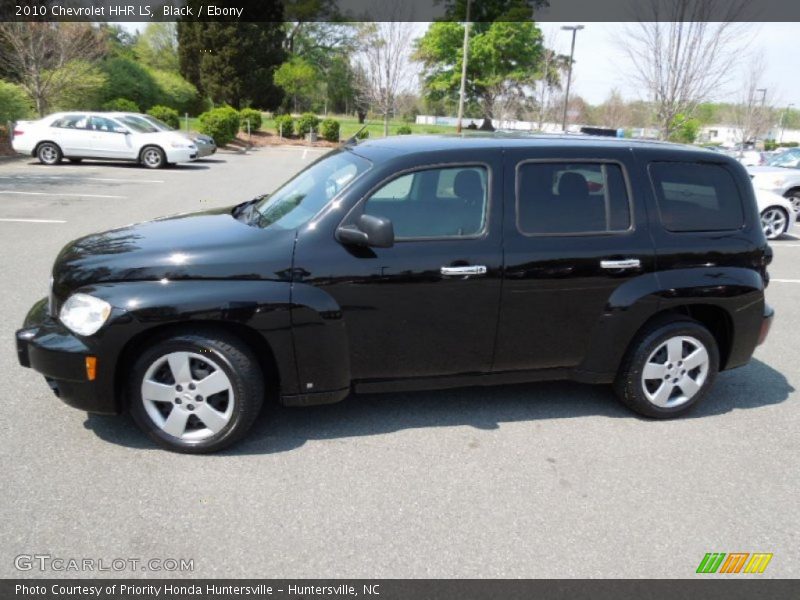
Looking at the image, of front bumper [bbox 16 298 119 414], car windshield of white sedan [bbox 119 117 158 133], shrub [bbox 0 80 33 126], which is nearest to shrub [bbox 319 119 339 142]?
shrub [bbox 0 80 33 126]

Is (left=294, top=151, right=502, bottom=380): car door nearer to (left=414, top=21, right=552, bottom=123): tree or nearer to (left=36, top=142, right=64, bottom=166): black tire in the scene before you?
(left=36, top=142, right=64, bottom=166): black tire

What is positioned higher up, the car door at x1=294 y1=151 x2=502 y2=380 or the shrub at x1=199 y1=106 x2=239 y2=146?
the shrub at x1=199 y1=106 x2=239 y2=146

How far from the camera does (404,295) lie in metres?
3.63

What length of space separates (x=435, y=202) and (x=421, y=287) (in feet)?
1.77

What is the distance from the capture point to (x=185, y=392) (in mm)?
3480

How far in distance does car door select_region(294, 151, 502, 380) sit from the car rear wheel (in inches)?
404

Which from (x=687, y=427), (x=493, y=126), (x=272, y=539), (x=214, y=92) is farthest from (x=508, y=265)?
(x=214, y=92)

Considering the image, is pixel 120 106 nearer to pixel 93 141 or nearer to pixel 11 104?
pixel 11 104

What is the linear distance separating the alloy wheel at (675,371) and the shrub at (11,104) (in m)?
23.4

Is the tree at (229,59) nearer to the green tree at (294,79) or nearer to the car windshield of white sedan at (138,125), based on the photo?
the green tree at (294,79)

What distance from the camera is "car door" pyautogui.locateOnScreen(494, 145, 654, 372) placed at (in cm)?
381

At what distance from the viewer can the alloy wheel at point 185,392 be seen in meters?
3.45
